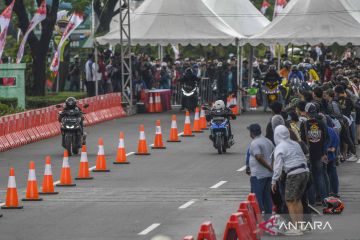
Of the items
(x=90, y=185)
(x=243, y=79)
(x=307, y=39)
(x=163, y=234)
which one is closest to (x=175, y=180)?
(x=90, y=185)

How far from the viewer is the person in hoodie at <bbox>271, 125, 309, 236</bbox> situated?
18.4 metres

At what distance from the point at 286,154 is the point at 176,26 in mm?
31270

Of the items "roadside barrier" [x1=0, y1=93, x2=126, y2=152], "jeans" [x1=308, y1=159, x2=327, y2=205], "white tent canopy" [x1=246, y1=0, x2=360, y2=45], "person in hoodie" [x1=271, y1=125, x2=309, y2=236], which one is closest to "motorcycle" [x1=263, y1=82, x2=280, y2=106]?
"white tent canopy" [x1=246, y1=0, x2=360, y2=45]

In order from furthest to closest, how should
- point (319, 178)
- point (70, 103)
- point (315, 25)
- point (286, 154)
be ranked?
point (315, 25)
point (70, 103)
point (319, 178)
point (286, 154)

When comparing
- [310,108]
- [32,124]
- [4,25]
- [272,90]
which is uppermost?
[4,25]

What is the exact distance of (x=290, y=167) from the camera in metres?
18.5

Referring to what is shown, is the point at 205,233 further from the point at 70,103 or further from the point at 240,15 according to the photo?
the point at 240,15

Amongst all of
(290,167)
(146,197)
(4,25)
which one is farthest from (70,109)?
(290,167)

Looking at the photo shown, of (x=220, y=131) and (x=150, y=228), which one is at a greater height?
(x=220, y=131)

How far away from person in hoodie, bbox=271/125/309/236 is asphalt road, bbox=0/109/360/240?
54 cm

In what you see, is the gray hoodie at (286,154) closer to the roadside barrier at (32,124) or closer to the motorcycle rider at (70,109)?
the motorcycle rider at (70,109)

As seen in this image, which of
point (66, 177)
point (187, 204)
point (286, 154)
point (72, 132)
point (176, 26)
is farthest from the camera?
point (176, 26)

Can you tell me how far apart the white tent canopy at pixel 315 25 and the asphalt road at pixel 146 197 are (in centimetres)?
1181

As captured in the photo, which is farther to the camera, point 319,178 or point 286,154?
point 319,178
